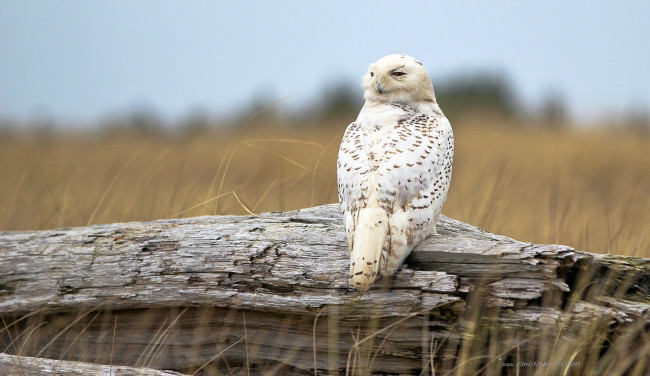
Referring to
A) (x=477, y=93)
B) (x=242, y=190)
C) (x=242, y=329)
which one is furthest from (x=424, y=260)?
(x=477, y=93)

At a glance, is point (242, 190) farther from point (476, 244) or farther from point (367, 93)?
point (476, 244)

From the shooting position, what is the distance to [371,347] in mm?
3164

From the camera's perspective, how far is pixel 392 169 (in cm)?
335

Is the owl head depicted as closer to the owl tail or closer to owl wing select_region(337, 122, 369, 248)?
owl wing select_region(337, 122, 369, 248)

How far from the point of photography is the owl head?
12.6 feet

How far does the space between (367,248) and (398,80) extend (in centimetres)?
127

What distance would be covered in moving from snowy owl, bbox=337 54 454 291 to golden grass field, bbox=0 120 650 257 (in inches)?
29.6

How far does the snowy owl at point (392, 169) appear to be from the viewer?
316 cm

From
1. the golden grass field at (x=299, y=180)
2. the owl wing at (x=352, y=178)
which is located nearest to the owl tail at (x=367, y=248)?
the owl wing at (x=352, y=178)

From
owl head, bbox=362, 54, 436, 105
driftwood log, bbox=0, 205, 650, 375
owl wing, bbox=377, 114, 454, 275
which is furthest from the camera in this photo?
owl head, bbox=362, 54, 436, 105

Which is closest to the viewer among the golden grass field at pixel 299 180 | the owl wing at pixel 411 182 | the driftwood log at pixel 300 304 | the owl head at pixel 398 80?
the driftwood log at pixel 300 304

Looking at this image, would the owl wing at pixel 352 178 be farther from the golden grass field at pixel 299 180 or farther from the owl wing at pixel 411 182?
the golden grass field at pixel 299 180

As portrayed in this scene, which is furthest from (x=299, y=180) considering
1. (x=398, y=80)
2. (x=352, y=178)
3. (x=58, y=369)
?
(x=58, y=369)

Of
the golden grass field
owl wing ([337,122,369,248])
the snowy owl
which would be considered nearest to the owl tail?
the snowy owl
